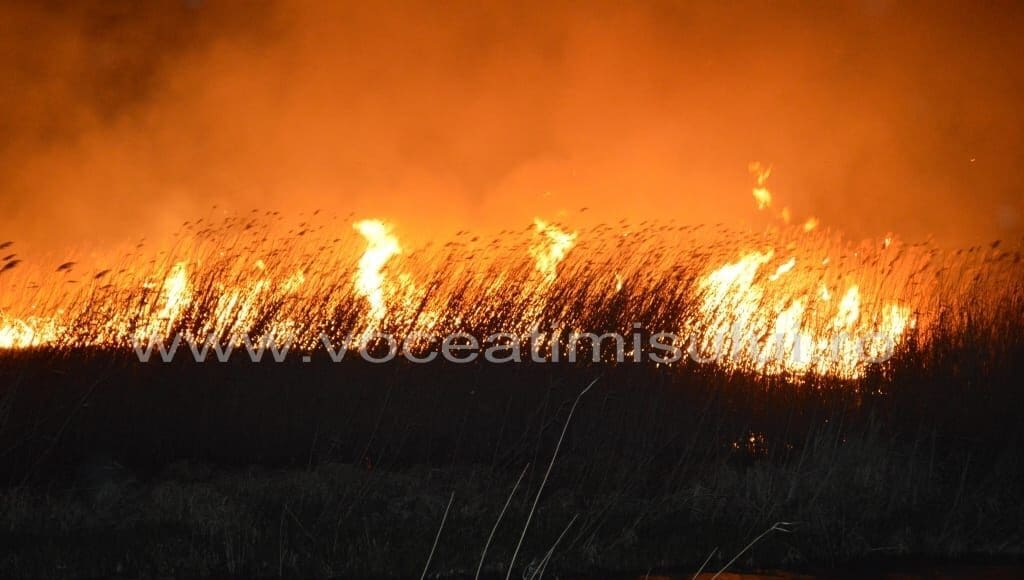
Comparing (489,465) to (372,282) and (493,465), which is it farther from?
(372,282)

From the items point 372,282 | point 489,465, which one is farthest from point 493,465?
A: point 372,282

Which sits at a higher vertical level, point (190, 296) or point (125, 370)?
point (190, 296)

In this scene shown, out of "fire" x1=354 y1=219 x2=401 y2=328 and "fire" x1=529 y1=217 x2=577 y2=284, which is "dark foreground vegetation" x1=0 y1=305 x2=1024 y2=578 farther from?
"fire" x1=529 y1=217 x2=577 y2=284

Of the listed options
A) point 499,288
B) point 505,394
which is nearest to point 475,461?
point 505,394

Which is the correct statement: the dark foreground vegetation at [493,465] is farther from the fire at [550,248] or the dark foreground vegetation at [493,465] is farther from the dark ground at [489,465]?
the fire at [550,248]

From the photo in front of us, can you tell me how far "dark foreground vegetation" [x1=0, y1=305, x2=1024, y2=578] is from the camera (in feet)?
18.4

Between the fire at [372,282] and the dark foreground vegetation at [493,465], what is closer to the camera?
the dark foreground vegetation at [493,465]

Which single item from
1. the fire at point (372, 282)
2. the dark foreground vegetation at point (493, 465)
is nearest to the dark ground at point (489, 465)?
the dark foreground vegetation at point (493, 465)

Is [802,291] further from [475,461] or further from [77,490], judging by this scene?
[77,490]

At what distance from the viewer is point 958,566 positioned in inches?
242

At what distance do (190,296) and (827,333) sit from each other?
4.73 meters

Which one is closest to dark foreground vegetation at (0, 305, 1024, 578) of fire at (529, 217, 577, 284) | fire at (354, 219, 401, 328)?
fire at (354, 219, 401, 328)

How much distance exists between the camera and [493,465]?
22.2 ft

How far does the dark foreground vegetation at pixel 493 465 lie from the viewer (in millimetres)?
5602
